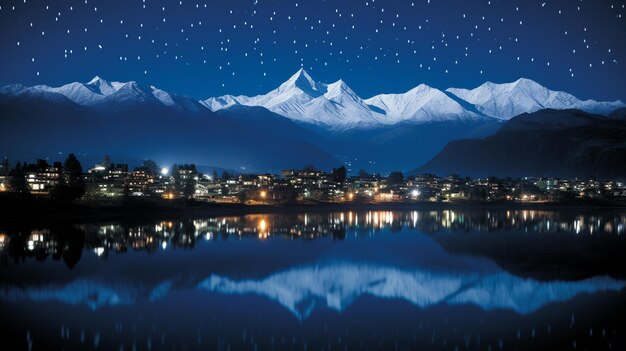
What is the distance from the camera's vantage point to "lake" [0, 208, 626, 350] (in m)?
20.7

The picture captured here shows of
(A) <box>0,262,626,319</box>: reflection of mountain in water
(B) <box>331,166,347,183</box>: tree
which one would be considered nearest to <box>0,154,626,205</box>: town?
(B) <box>331,166,347,183</box>: tree

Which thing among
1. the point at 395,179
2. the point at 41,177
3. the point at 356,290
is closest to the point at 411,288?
the point at 356,290

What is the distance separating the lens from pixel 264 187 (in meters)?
138

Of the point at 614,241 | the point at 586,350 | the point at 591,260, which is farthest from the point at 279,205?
the point at 586,350

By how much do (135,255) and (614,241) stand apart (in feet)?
129

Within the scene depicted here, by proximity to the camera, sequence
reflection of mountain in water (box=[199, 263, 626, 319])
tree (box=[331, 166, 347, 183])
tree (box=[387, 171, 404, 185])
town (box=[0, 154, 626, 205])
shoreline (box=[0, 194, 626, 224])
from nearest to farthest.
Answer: reflection of mountain in water (box=[199, 263, 626, 319]) → shoreline (box=[0, 194, 626, 224]) → town (box=[0, 154, 626, 205]) → tree (box=[331, 166, 347, 183]) → tree (box=[387, 171, 404, 185])

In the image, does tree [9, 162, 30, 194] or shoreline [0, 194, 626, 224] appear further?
tree [9, 162, 30, 194]

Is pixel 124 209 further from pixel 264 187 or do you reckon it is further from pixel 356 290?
pixel 264 187

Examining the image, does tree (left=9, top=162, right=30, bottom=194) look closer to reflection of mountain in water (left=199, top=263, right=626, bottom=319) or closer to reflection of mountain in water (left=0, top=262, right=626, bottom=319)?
reflection of mountain in water (left=0, top=262, right=626, bottom=319)

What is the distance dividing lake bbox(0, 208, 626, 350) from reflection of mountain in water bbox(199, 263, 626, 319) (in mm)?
102

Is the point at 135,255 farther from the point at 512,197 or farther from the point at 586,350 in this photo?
the point at 512,197

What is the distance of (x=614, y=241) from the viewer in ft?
162

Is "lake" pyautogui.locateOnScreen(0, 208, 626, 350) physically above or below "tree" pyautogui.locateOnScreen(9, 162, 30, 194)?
below

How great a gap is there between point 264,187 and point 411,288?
356 ft
